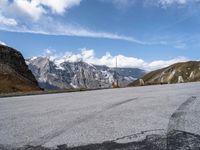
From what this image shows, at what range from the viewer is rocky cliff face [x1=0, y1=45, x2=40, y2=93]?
60338 millimetres

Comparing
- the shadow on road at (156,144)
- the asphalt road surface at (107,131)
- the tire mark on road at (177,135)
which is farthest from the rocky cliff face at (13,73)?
the shadow on road at (156,144)

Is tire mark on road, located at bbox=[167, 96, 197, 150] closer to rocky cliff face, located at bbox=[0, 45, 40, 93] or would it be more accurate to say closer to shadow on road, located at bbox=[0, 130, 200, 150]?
shadow on road, located at bbox=[0, 130, 200, 150]

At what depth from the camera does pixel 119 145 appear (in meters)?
5.96

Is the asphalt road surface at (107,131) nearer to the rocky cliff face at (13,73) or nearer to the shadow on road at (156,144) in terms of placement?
the shadow on road at (156,144)

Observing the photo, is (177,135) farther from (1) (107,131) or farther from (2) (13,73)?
(2) (13,73)

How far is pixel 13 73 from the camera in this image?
71188 mm

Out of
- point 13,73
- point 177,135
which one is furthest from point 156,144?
point 13,73

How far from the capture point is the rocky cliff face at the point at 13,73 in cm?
6034

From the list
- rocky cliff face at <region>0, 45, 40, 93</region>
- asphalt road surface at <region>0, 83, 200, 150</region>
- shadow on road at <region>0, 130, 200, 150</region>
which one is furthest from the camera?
rocky cliff face at <region>0, 45, 40, 93</region>

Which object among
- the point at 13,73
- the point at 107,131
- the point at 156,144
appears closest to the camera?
the point at 156,144

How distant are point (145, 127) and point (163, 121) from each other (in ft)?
2.77

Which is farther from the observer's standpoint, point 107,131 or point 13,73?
point 13,73

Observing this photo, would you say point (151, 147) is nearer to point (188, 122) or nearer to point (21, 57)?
point (188, 122)

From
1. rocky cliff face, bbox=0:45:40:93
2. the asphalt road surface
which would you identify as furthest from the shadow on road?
rocky cliff face, bbox=0:45:40:93
